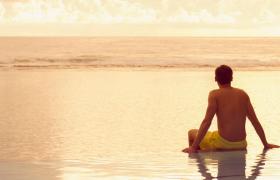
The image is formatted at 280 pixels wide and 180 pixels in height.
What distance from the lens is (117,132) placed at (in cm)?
1036

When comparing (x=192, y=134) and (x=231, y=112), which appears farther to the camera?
(x=192, y=134)

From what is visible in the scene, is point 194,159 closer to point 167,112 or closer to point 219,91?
point 219,91

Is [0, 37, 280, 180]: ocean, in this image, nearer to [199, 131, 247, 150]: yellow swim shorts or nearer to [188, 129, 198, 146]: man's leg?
[199, 131, 247, 150]: yellow swim shorts

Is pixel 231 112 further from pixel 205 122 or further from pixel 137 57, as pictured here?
pixel 137 57

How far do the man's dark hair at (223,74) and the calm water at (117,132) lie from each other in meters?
0.79

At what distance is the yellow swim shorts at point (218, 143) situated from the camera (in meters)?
7.54

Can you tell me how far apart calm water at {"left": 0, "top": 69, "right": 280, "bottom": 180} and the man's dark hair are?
792 millimetres

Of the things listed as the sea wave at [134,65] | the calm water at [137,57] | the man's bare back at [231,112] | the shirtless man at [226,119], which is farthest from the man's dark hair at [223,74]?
the calm water at [137,57]

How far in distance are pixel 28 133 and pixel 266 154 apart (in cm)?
404

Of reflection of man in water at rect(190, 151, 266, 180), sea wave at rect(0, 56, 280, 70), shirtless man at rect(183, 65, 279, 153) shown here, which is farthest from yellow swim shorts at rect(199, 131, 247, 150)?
sea wave at rect(0, 56, 280, 70)

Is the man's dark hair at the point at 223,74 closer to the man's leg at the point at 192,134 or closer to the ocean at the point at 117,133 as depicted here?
the man's leg at the point at 192,134

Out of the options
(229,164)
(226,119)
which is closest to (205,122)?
(226,119)

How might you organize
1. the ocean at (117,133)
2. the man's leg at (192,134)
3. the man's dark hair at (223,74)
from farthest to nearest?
the man's leg at (192,134)
the man's dark hair at (223,74)
the ocean at (117,133)

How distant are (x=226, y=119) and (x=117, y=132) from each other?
3.09 metres
